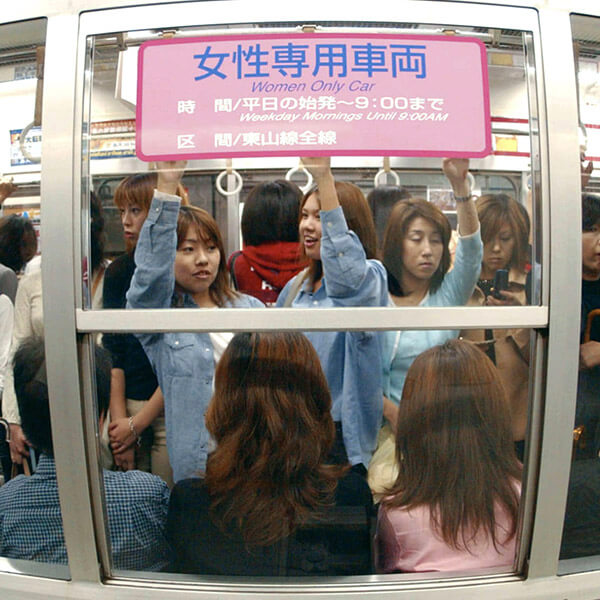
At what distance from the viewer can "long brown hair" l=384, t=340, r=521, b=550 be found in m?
1.63

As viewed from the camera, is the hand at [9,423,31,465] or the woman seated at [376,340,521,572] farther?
the hand at [9,423,31,465]

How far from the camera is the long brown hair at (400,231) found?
1.58 meters

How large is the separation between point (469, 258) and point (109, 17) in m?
1.17

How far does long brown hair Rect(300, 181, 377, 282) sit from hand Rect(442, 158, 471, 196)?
0.76ft

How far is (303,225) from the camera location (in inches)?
62.0

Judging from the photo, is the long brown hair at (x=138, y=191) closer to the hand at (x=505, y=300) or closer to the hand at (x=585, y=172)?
the hand at (x=505, y=300)

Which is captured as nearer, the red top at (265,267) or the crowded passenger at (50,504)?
the red top at (265,267)

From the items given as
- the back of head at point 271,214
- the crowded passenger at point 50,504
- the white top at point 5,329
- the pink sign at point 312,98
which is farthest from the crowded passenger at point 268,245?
the white top at point 5,329

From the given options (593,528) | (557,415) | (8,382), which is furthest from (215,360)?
(593,528)

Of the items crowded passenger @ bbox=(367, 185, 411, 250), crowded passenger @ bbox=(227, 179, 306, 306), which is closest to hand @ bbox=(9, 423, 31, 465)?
crowded passenger @ bbox=(227, 179, 306, 306)

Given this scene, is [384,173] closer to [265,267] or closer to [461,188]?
[461,188]

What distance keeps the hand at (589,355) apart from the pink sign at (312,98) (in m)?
0.65

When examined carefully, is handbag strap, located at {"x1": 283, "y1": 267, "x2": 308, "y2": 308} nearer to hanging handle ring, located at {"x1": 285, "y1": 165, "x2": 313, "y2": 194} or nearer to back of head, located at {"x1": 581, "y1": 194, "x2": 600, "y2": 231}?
hanging handle ring, located at {"x1": 285, "y1": 165, "x2": 313, "y2": 194}

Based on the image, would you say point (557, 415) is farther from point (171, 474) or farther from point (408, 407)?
point (171, 474)
